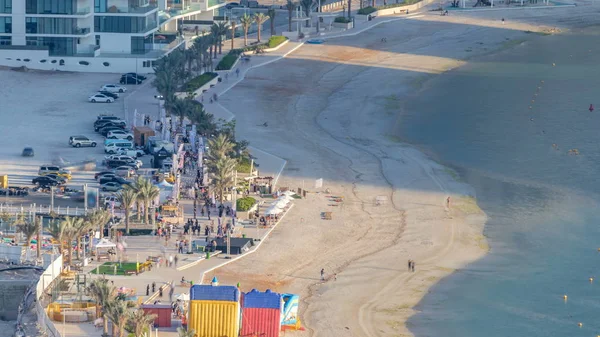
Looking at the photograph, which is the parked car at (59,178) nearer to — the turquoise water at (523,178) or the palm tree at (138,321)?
the turquoise water at (523,178)

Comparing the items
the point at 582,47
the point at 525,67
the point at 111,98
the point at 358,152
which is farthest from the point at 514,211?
the point at 582,47

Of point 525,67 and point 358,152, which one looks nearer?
point 358,152

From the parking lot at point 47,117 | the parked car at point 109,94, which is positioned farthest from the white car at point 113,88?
the parked car at point 109,94

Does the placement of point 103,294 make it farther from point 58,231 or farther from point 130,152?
point 130,152

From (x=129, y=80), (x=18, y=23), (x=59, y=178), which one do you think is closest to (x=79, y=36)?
(x=18, y=23)

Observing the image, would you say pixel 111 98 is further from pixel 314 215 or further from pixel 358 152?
pixel 314 215

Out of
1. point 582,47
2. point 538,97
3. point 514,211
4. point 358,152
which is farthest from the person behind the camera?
point 582,47

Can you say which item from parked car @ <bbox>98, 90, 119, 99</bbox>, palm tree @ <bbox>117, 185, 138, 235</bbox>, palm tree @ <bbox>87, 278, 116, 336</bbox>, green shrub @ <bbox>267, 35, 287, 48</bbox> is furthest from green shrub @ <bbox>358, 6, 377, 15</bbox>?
palm tree @ <bbox>87, 278, 116, 336</bbox>

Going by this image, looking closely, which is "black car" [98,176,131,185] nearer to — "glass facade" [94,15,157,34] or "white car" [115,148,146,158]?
"white car" [115,148,146,158]
